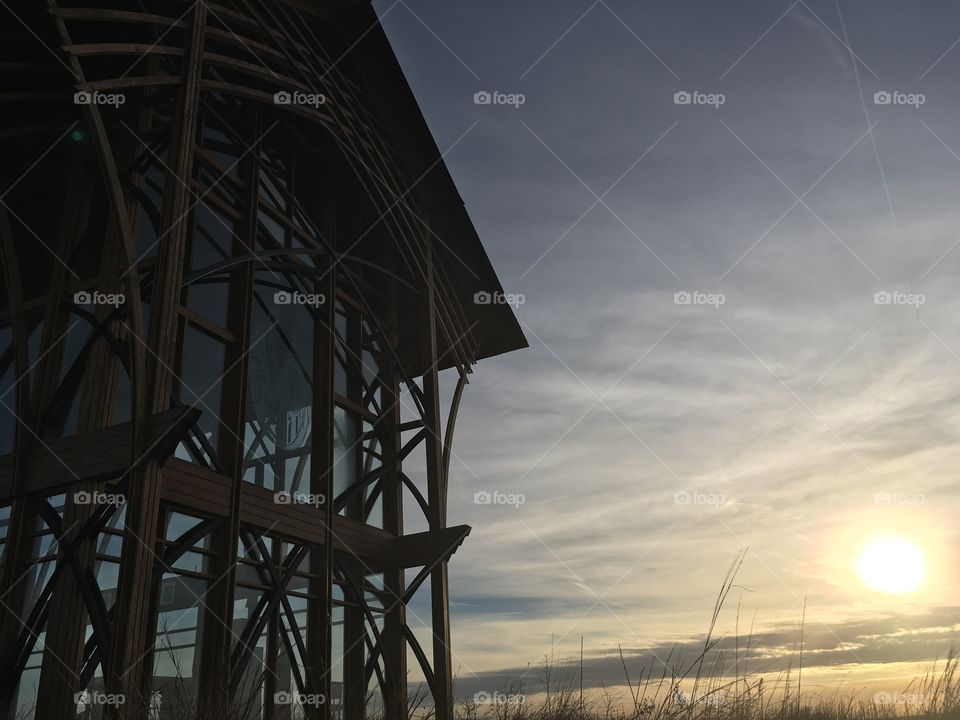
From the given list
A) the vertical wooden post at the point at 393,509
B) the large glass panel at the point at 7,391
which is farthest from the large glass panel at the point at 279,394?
the large glass panel at the point at 7,391

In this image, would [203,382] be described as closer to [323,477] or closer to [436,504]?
[323,477]

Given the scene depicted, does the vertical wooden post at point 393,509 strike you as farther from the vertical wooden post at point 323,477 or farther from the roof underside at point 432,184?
the vertical wooden post at point 323,477

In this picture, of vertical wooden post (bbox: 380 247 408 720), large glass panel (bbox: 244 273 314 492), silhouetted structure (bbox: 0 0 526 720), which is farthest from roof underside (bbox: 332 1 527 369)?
large glass panel (bbox: 244 273 314 492)

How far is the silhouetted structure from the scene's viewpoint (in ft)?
23.3

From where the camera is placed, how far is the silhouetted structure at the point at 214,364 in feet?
23.3

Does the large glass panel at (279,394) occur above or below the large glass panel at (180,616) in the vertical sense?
above

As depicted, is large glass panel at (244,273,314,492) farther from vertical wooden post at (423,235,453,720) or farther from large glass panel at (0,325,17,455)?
large glass panel at (0,325,17,455)

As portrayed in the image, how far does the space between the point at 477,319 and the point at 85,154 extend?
24.7 feet

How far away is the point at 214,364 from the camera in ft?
30.4

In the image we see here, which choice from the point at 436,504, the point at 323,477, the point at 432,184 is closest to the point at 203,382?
the point at 323,477

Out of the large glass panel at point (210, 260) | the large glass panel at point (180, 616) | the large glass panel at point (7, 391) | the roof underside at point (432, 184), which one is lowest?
the large glass panel at point (180, 616)

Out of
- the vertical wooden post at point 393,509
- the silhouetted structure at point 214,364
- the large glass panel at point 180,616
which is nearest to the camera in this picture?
the silhouetted structure at point 214,364

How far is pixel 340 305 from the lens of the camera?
41.2ft

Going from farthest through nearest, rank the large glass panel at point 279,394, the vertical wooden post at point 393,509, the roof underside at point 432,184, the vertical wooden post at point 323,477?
the roof underside at point 432,184, the vertical wooden post at point 393,509, the large glass panel at point 279,394, the vertical wooden post at point 323,477
